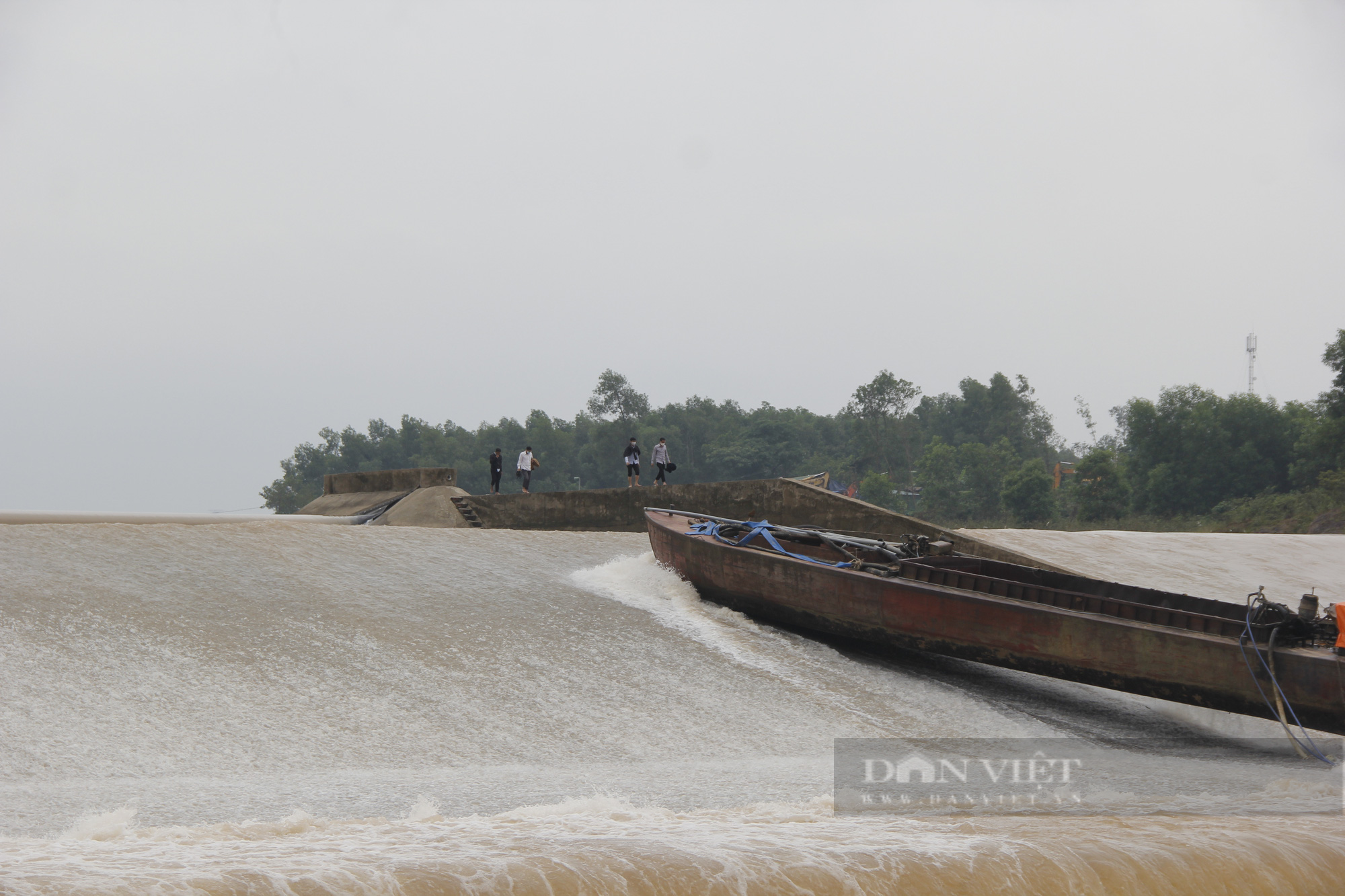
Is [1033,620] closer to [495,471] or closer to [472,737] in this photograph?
[472,737]

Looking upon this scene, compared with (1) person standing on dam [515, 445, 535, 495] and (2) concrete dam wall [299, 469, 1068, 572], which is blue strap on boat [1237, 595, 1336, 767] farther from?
(1) person standing on dam [515, 445, 535, 495]

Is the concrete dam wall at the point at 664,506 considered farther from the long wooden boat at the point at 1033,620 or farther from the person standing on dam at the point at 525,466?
the long wooden boat at the point at 1033,620

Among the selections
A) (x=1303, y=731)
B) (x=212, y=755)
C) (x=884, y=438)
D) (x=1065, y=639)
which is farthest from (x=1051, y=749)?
(x=884, y=438)

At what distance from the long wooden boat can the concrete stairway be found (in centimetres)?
805

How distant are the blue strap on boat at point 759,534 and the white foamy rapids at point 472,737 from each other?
0.84 m

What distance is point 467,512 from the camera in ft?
64.2

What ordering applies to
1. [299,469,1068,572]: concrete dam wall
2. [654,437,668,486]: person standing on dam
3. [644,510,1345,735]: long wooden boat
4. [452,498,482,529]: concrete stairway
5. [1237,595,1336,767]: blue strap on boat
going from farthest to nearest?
1. [452,498,482,529]: concrete stairway
2. [654,437,668,486]: person standing on dam
3. [299,469,1068,572]: concrete dam wall
4. [644,510,1345,735]: long wooden boat
5. [1237,595,1336,767]: blue strap on boat
